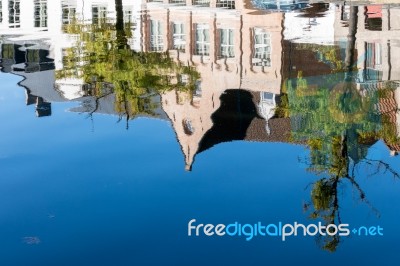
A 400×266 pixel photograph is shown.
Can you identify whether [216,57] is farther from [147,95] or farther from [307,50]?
[147,95]

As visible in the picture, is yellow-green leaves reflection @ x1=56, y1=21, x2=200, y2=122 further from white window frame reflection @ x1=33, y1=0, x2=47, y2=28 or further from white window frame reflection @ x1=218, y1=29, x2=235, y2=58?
white window frame reflection @ x1=33, y1=0, x2=47, y2=28

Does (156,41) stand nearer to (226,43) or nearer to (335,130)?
(226,43)

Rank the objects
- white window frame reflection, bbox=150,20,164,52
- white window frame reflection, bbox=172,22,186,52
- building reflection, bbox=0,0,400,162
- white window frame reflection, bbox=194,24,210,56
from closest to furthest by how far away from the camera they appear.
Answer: building reflection, bbox=0,0,400,162
white window frame reflection, bbox=150,20,164,52
white window frame reflection, bbox=194,24,210,56
white window frame reflection, bbox=172,22,186,52

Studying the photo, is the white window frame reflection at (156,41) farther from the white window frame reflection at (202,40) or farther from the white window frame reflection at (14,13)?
the white window frame reflection at (14,13)

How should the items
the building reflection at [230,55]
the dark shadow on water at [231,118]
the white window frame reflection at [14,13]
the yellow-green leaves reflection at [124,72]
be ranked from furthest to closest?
the white window frame reflection at [14,13] < the yellow-green leaves reflection at [124,72] < the building reflection at [230,55] < the dark shadow on water at [231,118]

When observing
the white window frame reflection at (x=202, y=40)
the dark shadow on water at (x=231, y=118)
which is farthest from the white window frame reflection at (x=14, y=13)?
the dark shadow on water at (x=231, y=118)

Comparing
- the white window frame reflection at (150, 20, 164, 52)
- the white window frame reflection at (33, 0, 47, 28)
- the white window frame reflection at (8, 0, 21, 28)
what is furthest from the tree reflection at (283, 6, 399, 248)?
the white window frame reflection at (8, 0, 21, 28)

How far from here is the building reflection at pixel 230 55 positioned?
15.8 m

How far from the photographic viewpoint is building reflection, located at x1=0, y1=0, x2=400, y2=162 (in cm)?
1575

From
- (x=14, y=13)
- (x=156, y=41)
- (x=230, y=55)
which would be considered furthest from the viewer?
(x=14, y=13)

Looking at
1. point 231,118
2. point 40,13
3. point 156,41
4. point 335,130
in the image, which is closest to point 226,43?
point 156,41

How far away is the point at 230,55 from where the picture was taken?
24234 mm

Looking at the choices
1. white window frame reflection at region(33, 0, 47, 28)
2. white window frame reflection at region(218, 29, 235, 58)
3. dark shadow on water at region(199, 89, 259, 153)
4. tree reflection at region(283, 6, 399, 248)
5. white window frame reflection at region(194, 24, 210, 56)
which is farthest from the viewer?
white window frame reflection at region(33, 0, 47, 28)

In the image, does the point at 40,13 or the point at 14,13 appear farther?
the point at 14,13
